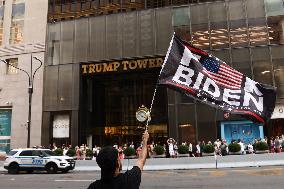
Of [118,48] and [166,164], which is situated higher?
[118,48]

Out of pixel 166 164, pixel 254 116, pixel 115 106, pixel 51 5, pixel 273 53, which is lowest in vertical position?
pixel 166 164

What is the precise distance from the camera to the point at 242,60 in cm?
3300

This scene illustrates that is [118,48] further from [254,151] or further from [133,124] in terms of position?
[254,151]

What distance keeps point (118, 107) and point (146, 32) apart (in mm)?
10860

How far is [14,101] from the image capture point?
3938 centimetres

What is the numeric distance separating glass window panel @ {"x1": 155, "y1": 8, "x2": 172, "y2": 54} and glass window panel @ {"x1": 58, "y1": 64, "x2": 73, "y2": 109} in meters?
9.69

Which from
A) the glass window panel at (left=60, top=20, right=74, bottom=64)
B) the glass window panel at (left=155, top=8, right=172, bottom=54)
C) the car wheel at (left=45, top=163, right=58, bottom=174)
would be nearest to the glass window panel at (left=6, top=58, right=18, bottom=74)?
the glass window panel at (left=60, top=20, right=74, bottom=64)

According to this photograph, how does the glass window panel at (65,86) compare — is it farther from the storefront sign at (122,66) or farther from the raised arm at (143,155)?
the raised arm at (143,155)

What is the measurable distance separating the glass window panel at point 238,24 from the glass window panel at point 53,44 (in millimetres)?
18328

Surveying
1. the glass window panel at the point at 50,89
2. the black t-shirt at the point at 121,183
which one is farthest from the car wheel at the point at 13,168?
the black t-shirt at the point at 121,183

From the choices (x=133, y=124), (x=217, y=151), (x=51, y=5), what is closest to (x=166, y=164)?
(x=217, y=151)

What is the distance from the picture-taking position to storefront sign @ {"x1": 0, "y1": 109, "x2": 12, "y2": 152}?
39.4 metres

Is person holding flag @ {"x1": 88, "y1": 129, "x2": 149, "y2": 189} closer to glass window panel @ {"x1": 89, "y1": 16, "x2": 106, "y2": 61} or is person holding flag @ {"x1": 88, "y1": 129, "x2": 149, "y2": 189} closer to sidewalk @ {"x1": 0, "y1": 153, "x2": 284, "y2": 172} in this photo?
sidewalk @ {"x1": 0, "y1": 153, "x2": 284, "y2": 172}

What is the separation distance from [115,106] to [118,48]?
29.0 ft
